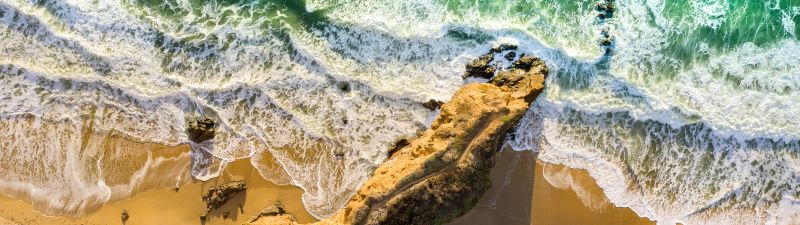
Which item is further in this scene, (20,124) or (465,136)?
(20,124)

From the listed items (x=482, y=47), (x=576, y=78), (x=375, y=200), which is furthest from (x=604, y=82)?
(x=375, y=200)

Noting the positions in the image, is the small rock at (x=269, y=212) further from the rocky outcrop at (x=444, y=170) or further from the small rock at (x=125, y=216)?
the small rock at (x=125, y=216)

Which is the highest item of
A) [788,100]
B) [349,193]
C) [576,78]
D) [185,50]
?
[185,50]

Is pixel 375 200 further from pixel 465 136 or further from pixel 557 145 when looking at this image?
pixel 557 145

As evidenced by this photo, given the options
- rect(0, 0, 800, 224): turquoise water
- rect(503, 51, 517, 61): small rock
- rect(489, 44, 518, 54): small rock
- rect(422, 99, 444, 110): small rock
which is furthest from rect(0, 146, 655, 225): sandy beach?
rect(489, 44, 518, 54): small rock

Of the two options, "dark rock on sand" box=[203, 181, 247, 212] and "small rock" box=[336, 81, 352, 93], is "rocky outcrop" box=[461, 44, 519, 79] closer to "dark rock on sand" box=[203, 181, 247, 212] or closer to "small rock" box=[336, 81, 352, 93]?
"small rock" box=[336, 81, 352, 93]

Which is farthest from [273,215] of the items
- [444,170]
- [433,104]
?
[433,104]

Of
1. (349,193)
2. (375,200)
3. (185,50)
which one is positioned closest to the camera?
(375,200)
